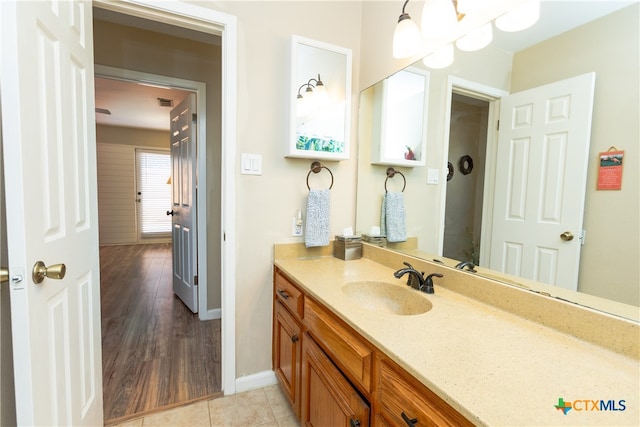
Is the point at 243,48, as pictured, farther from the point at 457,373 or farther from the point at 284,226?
the point at 457,373

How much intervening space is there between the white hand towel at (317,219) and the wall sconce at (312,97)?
1.56ft

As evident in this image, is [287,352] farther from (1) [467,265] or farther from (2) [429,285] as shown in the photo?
(1) [467,265]

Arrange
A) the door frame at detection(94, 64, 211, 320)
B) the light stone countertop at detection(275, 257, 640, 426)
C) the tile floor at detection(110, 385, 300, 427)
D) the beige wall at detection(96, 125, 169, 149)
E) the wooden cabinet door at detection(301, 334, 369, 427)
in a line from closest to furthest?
the light stone countertop at detection(275, 257, 640, 426) → the wooden cabinet door at detection(301, 334, 369, 427) → the tile floor at detection(110, 385, 300, 427) → the door frame at detection(94, 64, 211, 320) → the beige wall at detection(96, 125, 169, 149)

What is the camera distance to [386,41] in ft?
5.42

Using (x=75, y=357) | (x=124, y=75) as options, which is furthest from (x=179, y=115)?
(x=75, y=357)

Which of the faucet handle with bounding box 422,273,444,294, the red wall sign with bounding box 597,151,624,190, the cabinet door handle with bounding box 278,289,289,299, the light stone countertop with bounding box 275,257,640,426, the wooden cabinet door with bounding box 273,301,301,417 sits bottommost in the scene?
the wooden cabinet door with bounding box 273,301,301,417

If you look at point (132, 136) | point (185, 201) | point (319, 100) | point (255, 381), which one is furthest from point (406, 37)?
point (132, 136)

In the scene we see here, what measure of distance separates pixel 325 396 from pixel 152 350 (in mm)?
1691

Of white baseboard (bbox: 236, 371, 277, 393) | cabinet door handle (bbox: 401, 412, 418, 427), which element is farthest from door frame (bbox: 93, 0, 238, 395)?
cabinet door handle (bbox: 401, 412, 418, 427)

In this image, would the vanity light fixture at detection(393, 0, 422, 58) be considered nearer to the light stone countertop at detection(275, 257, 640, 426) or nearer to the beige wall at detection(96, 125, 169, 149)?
the light stone countertop at detection(275, 257, 640, 426)

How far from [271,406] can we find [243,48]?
6.48ft

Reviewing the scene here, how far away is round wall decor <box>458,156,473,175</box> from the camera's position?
1233 millimetres

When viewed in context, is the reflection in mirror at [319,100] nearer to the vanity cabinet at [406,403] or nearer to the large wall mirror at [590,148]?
the large wall mirror at [590,148]

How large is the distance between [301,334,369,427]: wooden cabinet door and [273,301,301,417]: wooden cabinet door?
0.09 metres
